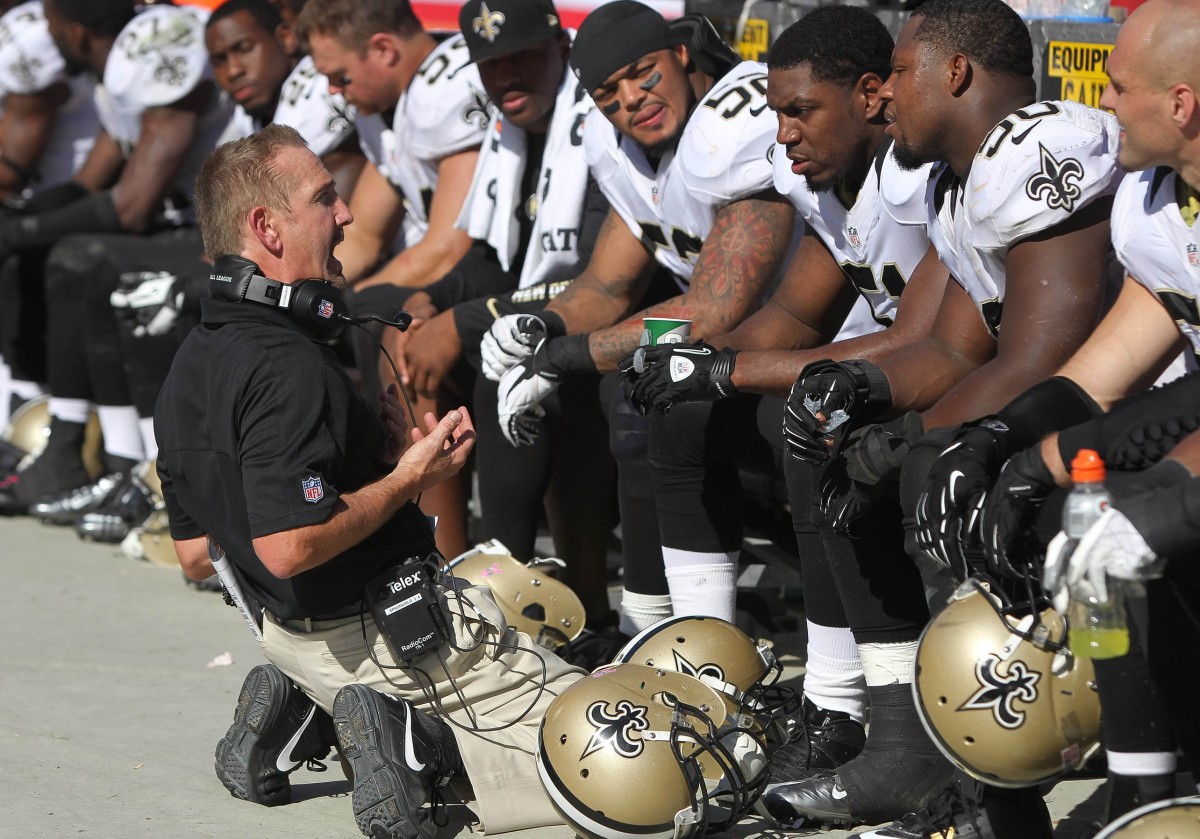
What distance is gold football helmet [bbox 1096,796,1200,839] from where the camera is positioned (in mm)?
2498

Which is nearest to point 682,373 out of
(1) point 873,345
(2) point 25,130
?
(1) point 873,345

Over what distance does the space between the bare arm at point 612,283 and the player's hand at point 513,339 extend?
141mm

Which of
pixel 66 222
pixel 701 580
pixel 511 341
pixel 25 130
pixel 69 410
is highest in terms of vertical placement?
pixel 511 341

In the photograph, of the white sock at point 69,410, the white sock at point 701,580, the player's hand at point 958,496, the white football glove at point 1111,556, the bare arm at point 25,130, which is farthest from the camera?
the bare arm at point 25,130

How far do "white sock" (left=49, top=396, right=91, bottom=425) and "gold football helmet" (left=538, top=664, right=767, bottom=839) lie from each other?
405cm

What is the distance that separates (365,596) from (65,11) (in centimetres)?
449

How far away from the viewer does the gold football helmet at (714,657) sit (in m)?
3.70

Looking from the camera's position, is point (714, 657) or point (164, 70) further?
point (164, 70)

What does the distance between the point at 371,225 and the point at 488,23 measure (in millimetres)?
1251

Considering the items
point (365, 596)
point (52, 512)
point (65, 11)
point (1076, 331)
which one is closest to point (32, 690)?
point (365, 596)

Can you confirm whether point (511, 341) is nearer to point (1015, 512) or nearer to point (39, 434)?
point (1015, 512)

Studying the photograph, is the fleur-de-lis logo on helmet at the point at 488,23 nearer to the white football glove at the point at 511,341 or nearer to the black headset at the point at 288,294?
the white football glove at the point at 511,341

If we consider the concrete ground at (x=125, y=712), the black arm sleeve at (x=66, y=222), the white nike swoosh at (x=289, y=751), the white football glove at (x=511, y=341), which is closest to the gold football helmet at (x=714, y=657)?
the concrete ground at (x=125, y=712)

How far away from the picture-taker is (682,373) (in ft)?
12.3
